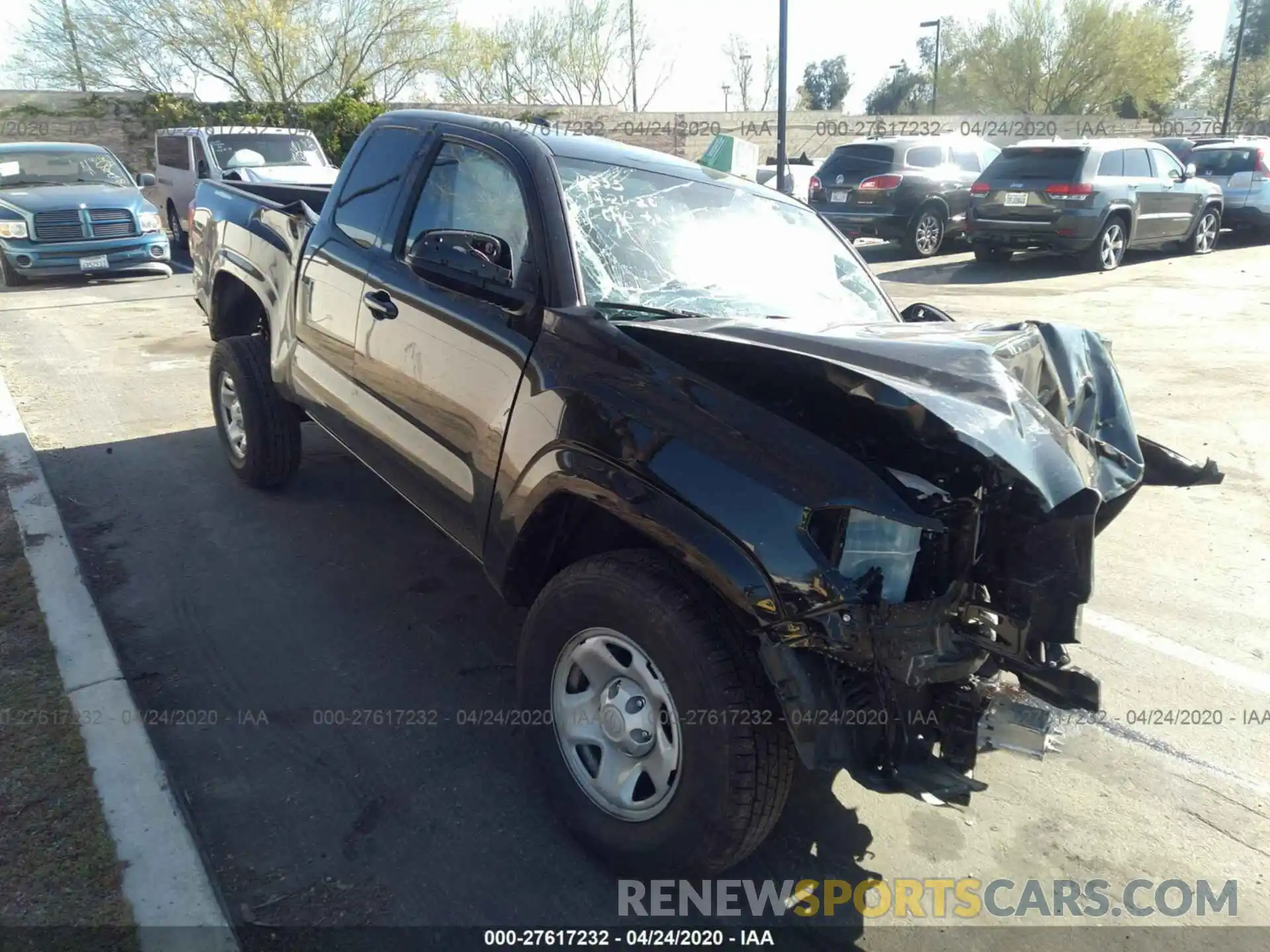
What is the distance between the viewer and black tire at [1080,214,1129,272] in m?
14.0

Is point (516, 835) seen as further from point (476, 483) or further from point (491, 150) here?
point (491, 150)

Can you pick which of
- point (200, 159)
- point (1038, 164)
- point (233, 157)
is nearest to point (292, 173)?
point (233, 157)

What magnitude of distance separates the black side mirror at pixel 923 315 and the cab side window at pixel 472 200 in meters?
1.68

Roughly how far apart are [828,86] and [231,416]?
3108 inches

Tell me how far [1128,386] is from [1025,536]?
6.44 m

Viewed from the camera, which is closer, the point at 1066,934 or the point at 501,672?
the point at 1066,934

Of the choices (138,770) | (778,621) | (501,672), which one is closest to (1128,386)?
(501,672)

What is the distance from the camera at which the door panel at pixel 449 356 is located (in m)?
3.24

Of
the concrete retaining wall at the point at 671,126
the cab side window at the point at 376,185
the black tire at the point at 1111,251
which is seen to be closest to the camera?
the cab side window at the point at 376,185

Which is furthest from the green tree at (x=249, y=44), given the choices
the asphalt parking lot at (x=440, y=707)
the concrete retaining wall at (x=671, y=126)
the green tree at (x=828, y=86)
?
the green tree at (x=828, y=86)

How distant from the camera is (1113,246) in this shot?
14.4 m

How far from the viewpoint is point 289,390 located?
4.91 metres

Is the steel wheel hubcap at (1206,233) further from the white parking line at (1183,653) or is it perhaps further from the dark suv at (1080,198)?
the white parking line at (1183,653)

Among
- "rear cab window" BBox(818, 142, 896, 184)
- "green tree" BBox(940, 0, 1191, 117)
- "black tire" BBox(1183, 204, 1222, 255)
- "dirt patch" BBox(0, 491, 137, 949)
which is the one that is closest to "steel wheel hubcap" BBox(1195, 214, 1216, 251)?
"black tire" BBox(1183, 204, 1222, 255)
